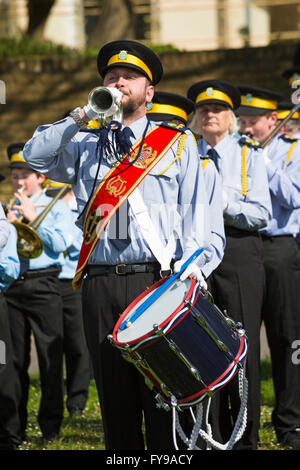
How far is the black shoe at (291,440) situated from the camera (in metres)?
6.40

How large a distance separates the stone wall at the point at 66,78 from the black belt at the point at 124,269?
382 inches

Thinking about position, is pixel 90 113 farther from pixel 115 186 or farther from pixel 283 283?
pixel 283 283

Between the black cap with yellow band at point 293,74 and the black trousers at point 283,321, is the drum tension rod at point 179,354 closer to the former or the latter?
the black trousers at point 283,321

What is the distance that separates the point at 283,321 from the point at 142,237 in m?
2.23

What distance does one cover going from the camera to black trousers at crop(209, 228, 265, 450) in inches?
235

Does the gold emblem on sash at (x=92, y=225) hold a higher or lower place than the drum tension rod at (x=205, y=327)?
higher

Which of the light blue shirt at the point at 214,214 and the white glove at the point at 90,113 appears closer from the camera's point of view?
the white glove at the point at 90,113

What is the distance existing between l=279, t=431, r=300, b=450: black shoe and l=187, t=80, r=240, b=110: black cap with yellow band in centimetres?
225

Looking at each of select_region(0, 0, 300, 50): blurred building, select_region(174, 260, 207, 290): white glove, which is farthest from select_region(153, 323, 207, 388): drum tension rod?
select_region(0, 0, 300, 50): blurred building

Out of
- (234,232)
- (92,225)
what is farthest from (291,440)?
(92,225)

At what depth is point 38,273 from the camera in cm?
750

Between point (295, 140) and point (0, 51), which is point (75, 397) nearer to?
point (295, 140)

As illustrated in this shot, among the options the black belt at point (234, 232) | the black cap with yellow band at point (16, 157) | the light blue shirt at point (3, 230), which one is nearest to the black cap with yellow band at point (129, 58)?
the light blue shirt at point (3, 230)

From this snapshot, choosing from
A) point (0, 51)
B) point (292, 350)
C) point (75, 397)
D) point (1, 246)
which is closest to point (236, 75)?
point (0, 51)
